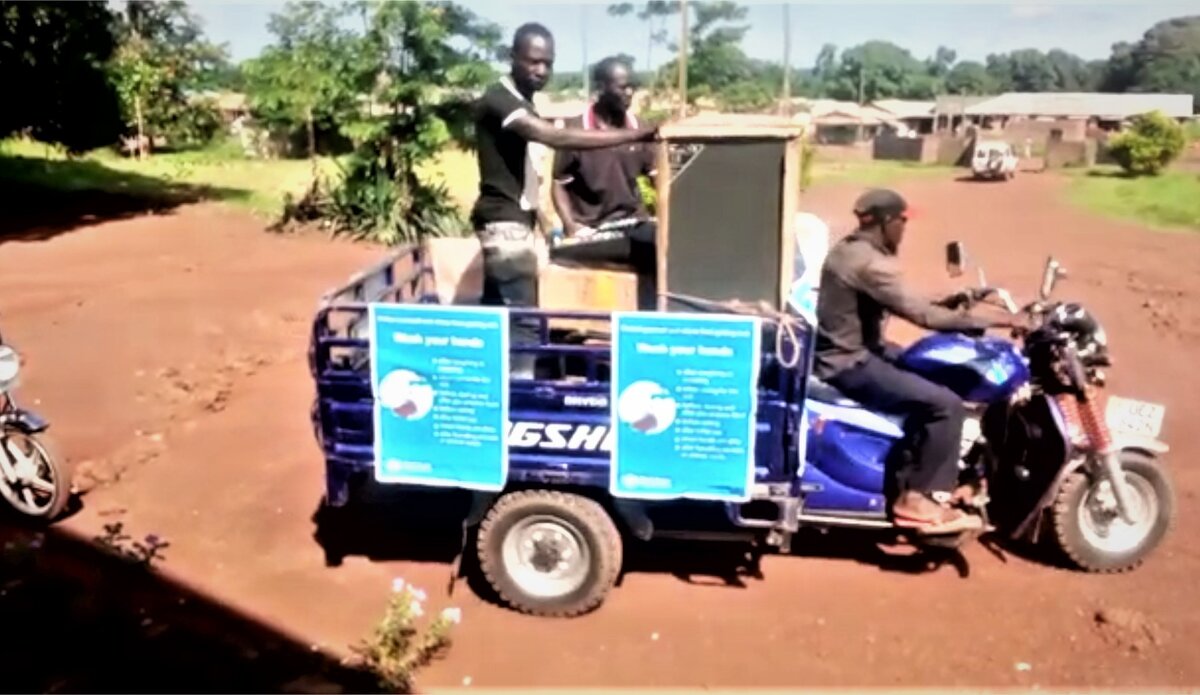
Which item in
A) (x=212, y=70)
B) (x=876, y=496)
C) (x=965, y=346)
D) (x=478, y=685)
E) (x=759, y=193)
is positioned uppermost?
(x=212, y=70)

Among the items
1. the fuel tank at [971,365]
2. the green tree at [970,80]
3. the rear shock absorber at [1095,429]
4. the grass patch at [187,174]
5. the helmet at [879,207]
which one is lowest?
the rear shock absorber at [1095,429]

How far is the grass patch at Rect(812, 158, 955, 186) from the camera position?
2609 cm

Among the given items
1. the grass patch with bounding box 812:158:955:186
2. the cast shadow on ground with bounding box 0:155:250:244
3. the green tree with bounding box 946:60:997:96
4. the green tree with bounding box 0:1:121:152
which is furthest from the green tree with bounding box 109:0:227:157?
the green tree with bounding box 946:60:997:96

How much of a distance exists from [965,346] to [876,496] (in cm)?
71

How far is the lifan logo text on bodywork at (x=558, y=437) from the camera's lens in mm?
4445

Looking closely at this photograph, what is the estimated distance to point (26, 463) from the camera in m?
5.47

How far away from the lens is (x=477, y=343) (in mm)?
4355

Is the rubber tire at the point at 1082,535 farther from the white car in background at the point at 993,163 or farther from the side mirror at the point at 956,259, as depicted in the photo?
the white car in background at the point at 993,163

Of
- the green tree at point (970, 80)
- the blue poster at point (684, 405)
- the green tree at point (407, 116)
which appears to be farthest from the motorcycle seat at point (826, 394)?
the green tree at point (970, 80)

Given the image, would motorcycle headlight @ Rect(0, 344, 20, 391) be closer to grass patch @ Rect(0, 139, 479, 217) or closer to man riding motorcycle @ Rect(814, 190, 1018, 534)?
man riding motorcycle @ Rect(814, 190, 1018, 534)

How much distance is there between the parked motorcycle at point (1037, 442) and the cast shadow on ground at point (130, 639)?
2.05m

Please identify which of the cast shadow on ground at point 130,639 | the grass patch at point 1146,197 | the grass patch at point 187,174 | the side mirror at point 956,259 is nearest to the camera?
the cast shadow on ground at point 130,639

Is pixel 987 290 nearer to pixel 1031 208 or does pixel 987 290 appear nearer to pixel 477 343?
pixel 477 343

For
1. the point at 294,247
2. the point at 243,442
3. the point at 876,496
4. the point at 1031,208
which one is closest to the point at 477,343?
the point at 876,496
